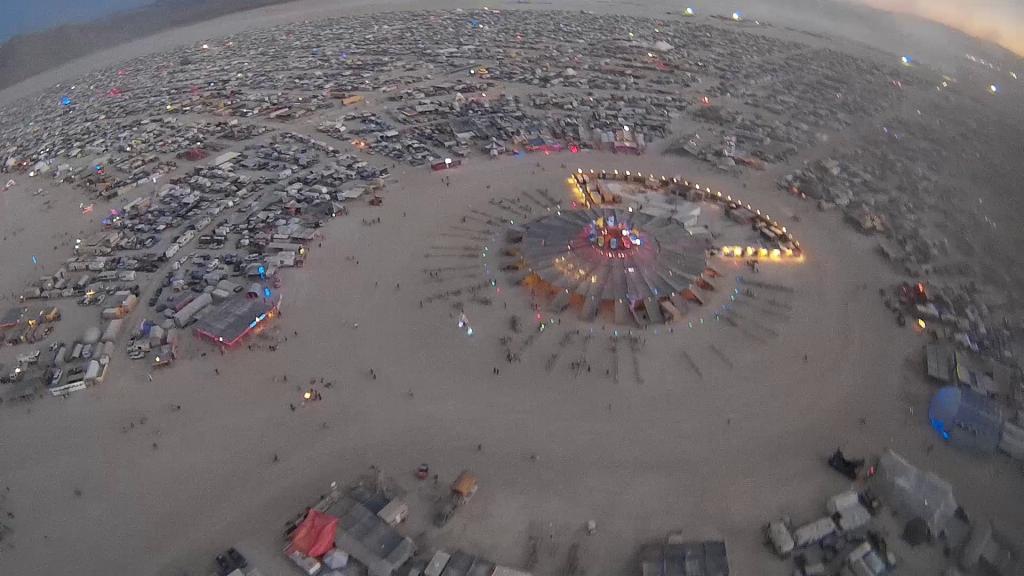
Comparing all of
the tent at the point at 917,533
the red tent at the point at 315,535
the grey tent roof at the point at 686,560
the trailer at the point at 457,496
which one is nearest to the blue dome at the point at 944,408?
the tent at the point at 917,533

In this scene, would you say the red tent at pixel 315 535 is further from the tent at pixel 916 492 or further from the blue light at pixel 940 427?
the blue light at pixel 940 427

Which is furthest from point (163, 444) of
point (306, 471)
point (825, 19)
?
point (825, 19)

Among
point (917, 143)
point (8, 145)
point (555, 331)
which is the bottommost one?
point (8, 145)

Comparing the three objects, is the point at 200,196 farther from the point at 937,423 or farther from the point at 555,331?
the point at 937,423

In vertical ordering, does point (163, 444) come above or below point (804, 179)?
below

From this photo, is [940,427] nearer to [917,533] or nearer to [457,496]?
[917,533]

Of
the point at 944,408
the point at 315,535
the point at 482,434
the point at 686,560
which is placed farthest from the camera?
the point at 944,408

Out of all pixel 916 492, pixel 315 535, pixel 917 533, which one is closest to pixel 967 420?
pixel 916 492
